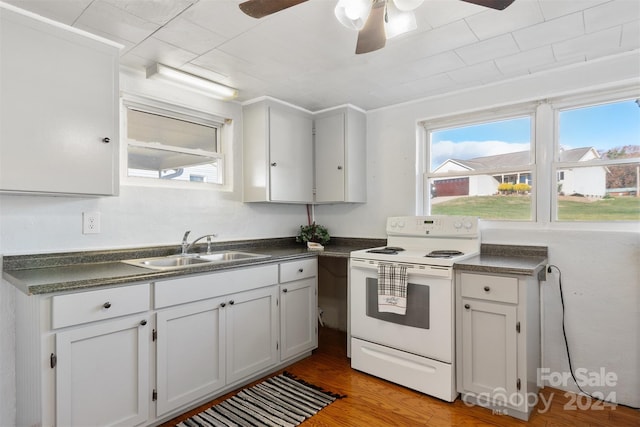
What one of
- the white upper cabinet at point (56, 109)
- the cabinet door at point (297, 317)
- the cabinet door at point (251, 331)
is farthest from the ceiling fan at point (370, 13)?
the cabinet door at point (297, 317)

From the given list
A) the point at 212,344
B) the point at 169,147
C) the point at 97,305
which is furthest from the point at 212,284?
the point at 169,147

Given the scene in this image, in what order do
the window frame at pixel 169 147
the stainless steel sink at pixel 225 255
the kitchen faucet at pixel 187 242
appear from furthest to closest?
the stainless steel sink at pixel 225 255 < the kitchen faucet at pixel 187 242 < the window frame at pixel 169 147

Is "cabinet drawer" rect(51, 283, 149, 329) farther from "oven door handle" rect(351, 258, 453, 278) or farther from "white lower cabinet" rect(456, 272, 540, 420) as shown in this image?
"white lower cabinet" rect(456, 272, 540, 420)

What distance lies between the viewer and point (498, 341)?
6.88 ft

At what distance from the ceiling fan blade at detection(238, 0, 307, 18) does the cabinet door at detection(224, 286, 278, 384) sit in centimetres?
165

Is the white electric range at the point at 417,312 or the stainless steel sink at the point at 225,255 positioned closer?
the white electric range at the point at 417,312

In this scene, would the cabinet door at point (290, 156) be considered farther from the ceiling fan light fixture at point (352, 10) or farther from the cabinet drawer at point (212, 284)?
the ceiling fan light fixture at point (352, 10)

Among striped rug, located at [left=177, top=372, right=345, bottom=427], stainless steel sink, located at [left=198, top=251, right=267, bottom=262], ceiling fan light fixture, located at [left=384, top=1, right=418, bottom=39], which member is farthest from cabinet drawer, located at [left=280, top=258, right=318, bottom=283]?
ceiling fan light fixture, located at [left=384, top=1, right=418, bottom=39]

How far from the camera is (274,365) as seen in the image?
2592mm

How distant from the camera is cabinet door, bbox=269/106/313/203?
3.07 m

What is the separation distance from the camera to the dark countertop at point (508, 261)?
80.4 inches

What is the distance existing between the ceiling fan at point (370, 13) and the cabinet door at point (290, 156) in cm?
148

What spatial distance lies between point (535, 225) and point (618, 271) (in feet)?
1.76

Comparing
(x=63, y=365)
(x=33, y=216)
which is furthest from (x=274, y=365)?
(x=33, y=216)
